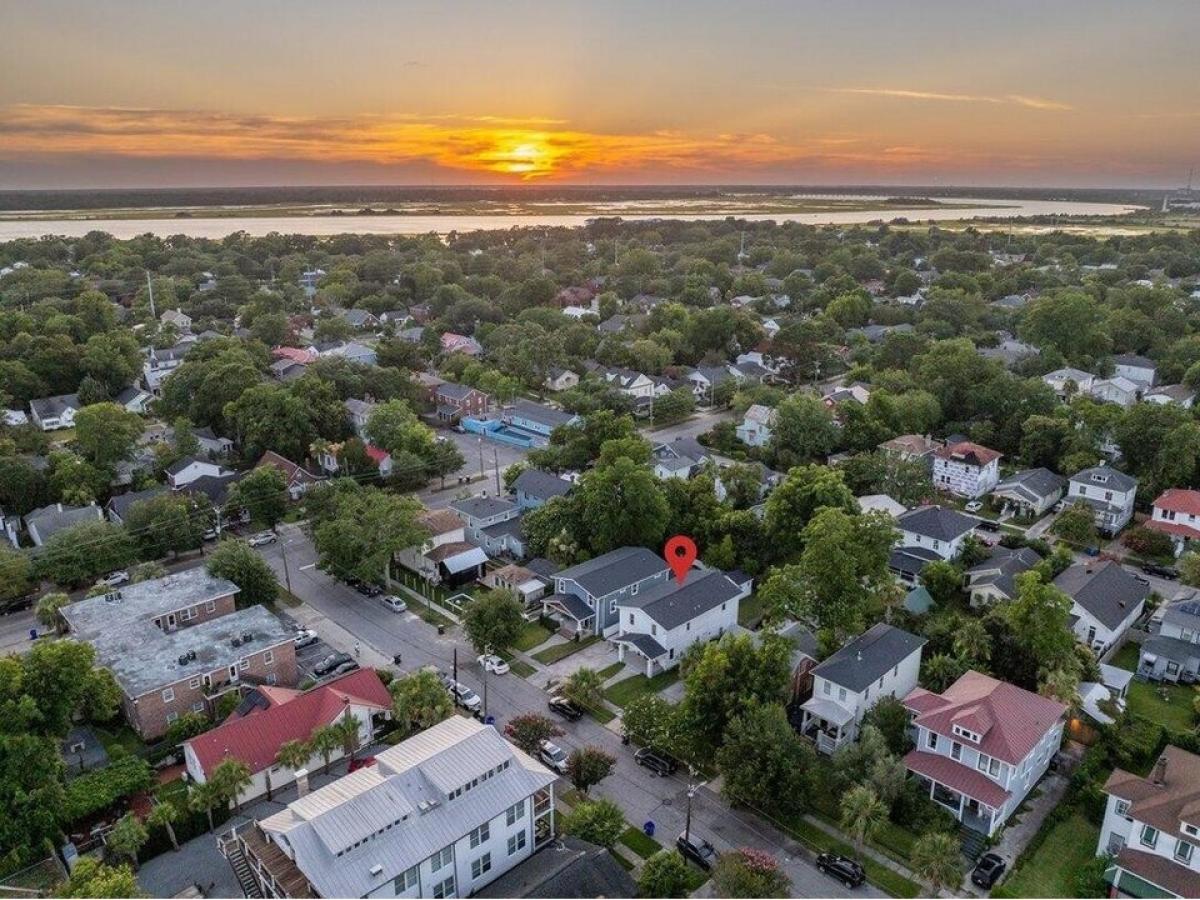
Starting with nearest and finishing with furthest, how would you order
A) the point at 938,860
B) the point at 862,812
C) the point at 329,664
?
the point at 938,860 < the point at 862,812 < the point at 329,664

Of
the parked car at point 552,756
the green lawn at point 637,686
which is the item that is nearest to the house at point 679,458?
the green lawn at point 637,686

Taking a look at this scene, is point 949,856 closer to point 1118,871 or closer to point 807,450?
point 1118,871

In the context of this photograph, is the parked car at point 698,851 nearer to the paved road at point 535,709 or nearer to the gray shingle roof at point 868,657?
the paved road at point 535,709

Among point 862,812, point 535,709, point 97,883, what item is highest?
point 862,812

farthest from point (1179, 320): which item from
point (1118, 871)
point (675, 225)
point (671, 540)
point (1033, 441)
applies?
point (675, 225)

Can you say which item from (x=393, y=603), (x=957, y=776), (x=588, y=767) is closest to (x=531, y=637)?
(x=393, y=603)

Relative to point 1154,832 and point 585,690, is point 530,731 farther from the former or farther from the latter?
point 1154,832

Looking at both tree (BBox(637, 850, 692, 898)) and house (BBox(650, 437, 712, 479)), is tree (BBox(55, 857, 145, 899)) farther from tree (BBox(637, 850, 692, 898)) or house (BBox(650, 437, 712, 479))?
house (BBox(650, 437, 712, 479))
